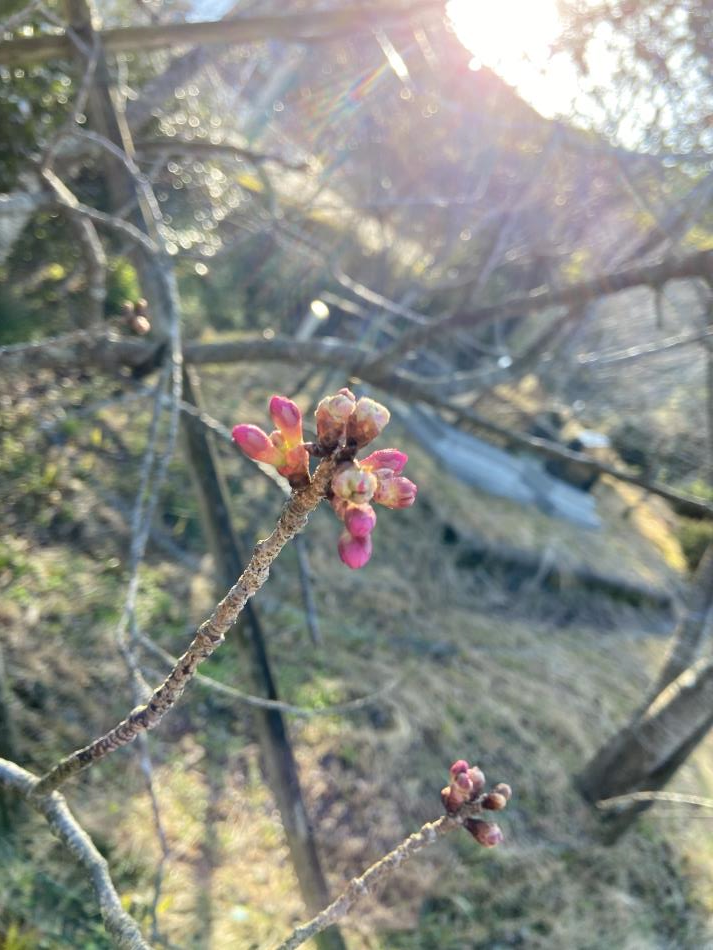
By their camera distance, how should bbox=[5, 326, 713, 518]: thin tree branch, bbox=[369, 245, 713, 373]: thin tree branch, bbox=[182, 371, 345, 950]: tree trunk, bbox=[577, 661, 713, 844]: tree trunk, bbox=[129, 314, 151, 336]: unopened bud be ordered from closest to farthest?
bbox=[129, 314, 151, 336]: unopened bud
bbox=[182, 371, 345, 950]: tree trunk
bbox=[369, 245, 713, 373]: thin tree branch
bbox=[5, 326, 713, 518]: thin tree branch
bbox=[577, 661, 713, 844]: tree trunk

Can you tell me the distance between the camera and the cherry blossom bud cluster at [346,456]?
20.3 inches

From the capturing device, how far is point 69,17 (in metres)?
2.49

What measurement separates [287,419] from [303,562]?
2.72 meters

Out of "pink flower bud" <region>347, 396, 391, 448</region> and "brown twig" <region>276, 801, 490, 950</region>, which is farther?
"brown twig" <region>276, 801, 490, 950</region>

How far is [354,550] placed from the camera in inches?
22.7

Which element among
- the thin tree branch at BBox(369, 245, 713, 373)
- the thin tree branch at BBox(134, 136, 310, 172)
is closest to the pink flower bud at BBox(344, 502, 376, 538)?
the thin tree branch at BBox(369, 245, 713, 373)

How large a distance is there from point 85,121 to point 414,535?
3.73 m

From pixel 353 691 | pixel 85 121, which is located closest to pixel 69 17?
pixel 85 121

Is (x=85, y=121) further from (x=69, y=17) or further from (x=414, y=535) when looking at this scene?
(x=414, y=535)

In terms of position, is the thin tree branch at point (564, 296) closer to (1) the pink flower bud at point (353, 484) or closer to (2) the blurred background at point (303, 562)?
(2) the blurred background at point (303, 562)

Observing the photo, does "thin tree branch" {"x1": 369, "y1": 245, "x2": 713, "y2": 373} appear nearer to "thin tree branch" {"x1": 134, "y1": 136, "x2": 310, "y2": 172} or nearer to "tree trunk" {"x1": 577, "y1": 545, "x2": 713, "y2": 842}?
"thin tree branch" {"x1": 134, "y1": 136, "x2": 310, "y2": 172}

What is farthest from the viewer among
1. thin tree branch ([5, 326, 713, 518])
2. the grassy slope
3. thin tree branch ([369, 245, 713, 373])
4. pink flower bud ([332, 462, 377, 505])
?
thin tree branch ([5, 326, 713, 518])

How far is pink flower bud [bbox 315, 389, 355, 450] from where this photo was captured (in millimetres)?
517

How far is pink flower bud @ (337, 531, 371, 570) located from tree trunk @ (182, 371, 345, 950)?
4.69 feet
